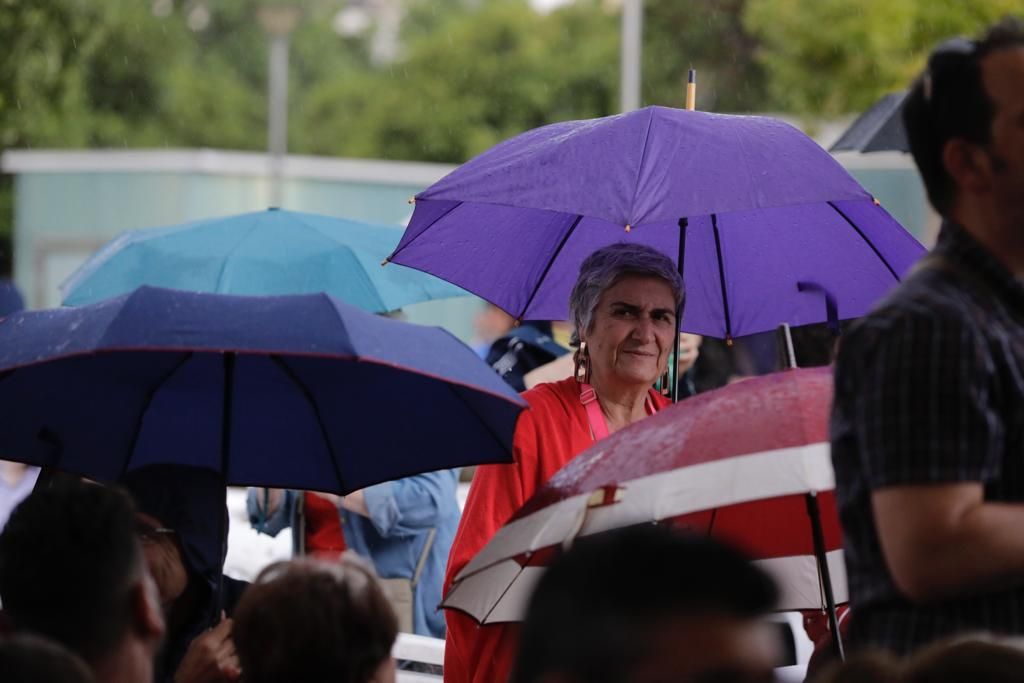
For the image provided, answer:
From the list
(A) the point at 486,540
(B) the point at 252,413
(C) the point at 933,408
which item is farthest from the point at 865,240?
(C) the point at 933,408

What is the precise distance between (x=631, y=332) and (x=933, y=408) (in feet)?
8.75

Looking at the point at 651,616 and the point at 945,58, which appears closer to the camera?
the point at 651,616

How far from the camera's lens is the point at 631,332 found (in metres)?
5.37

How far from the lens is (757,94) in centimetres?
4438

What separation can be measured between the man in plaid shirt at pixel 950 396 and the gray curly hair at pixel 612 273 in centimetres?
246

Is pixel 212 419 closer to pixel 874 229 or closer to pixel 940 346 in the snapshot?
pixel 874 229

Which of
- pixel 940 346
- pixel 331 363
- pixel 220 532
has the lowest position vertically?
pixel 220 532

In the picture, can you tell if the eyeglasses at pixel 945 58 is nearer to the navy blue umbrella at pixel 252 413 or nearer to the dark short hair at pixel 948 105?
the dark short hair at pixel 948 105

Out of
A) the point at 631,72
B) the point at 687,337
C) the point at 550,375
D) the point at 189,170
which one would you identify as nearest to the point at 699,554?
the point at 550,375

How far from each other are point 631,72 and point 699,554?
16.4 meters

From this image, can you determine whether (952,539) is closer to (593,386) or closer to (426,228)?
(593,386)

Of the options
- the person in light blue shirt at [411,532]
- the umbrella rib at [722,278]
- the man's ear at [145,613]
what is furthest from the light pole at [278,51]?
the man's ear at [145,613]

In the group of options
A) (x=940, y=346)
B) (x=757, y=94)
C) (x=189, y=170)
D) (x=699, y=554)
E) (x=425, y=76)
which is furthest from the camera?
(x=425, y=76)

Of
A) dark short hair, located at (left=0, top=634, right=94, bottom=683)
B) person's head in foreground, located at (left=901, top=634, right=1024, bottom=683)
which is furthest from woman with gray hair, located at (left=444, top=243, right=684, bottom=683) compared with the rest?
person's head in foreground, located at (left=901, top=634, right=1024, bottom=683)
